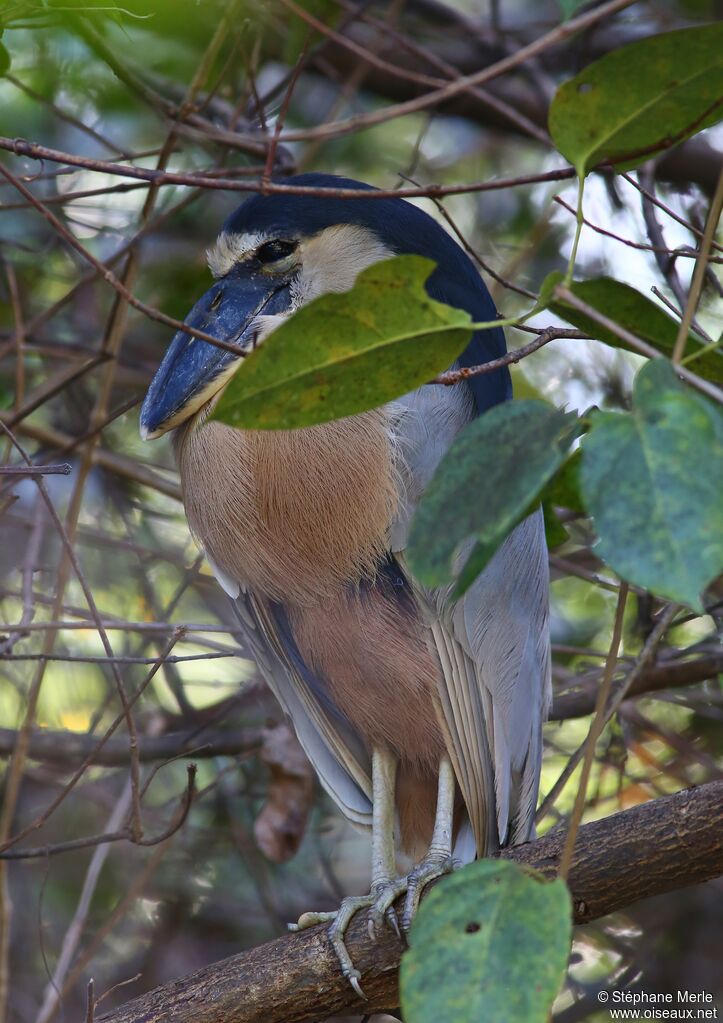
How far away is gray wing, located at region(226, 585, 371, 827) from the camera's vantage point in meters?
1.89

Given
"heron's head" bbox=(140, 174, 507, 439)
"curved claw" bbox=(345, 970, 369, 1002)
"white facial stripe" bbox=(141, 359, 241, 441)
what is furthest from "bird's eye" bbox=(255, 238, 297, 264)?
"curved claw" bbox=(345, 970, 369, 1002)

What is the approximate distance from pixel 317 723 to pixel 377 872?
0.29 meters

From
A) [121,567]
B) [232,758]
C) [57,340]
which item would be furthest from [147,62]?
[232,758]

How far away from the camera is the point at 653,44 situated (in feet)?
2.52

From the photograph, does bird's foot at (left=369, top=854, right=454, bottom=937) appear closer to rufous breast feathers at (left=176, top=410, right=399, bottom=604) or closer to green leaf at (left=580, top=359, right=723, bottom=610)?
rufous breast feathers at (left=176, top=410, right=399, bottom=604)

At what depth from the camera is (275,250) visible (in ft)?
5.59

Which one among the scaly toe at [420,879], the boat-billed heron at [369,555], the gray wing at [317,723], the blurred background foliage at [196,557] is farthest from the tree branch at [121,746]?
the scaly toe at [420,879]

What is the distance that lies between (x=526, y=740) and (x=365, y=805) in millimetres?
346

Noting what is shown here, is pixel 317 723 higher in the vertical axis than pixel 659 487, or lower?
higher

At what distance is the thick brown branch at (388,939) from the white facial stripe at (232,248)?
1000 mm

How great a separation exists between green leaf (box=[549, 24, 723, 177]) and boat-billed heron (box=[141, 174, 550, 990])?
0.84m

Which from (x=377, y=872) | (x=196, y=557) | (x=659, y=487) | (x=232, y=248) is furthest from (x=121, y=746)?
(x=659, y=487)

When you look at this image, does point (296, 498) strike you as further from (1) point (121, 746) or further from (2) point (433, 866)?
(1) point (121, 746)

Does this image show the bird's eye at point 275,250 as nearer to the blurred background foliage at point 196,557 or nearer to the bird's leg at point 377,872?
the blurred background foliage at point 196,557
